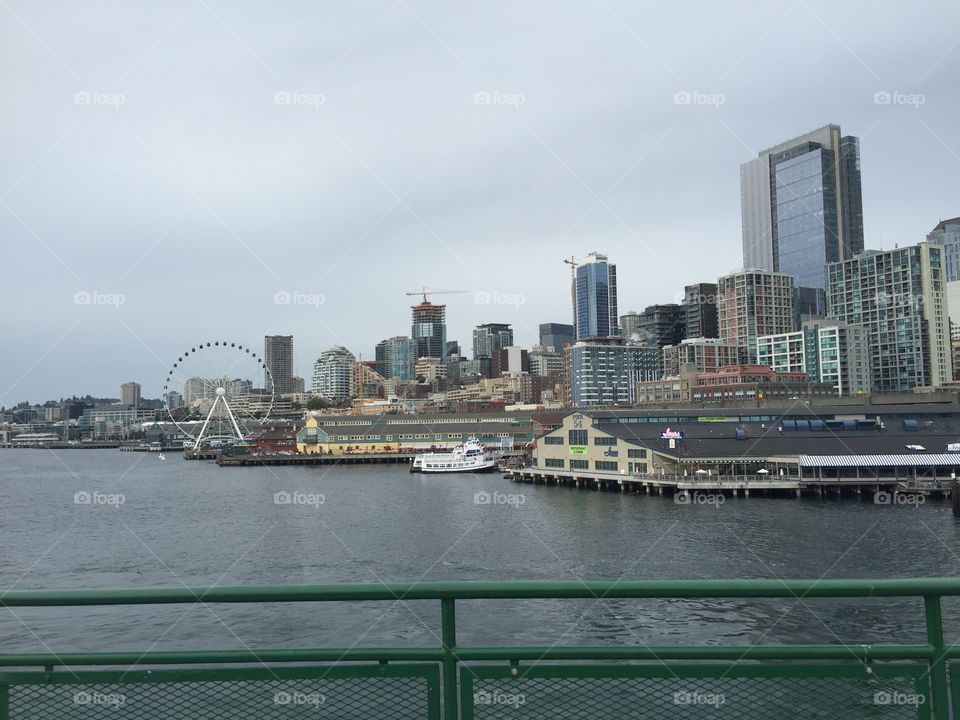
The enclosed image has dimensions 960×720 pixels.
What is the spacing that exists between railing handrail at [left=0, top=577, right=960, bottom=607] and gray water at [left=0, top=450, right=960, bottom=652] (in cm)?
1397

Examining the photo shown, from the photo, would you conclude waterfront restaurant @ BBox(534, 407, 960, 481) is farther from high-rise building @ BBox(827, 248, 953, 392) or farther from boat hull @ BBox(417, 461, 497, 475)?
high-rise building @ BBox(827, 248, 953, 392)

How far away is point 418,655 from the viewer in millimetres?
2898

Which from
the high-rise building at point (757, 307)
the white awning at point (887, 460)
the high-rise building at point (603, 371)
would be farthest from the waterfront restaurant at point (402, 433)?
the high-rise building at point (757, 307)

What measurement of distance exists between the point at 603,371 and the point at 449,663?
16488 centimetres

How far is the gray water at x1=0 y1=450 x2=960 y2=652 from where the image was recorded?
61.1 ft

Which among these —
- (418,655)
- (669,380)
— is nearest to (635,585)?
(418,655)

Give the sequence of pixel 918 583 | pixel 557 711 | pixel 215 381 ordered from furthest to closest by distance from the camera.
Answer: pixel 215 381 → pixel 557 711 → pixel 918 583

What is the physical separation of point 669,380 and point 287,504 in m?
95.0

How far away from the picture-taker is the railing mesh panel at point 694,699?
2.92 metres

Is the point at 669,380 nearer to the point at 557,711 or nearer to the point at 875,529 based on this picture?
the point at 875,529

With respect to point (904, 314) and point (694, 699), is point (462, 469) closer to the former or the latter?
point (694, 699)

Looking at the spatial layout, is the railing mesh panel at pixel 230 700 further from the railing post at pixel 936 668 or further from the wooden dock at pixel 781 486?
the wooden dock at pixel 781 486

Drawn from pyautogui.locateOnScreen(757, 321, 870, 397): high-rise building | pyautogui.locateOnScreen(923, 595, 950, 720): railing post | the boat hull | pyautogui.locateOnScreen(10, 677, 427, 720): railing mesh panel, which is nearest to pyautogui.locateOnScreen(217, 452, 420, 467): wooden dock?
the boat hull

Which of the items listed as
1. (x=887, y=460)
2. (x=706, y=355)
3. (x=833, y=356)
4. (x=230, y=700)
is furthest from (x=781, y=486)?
(x=706, y=355)
